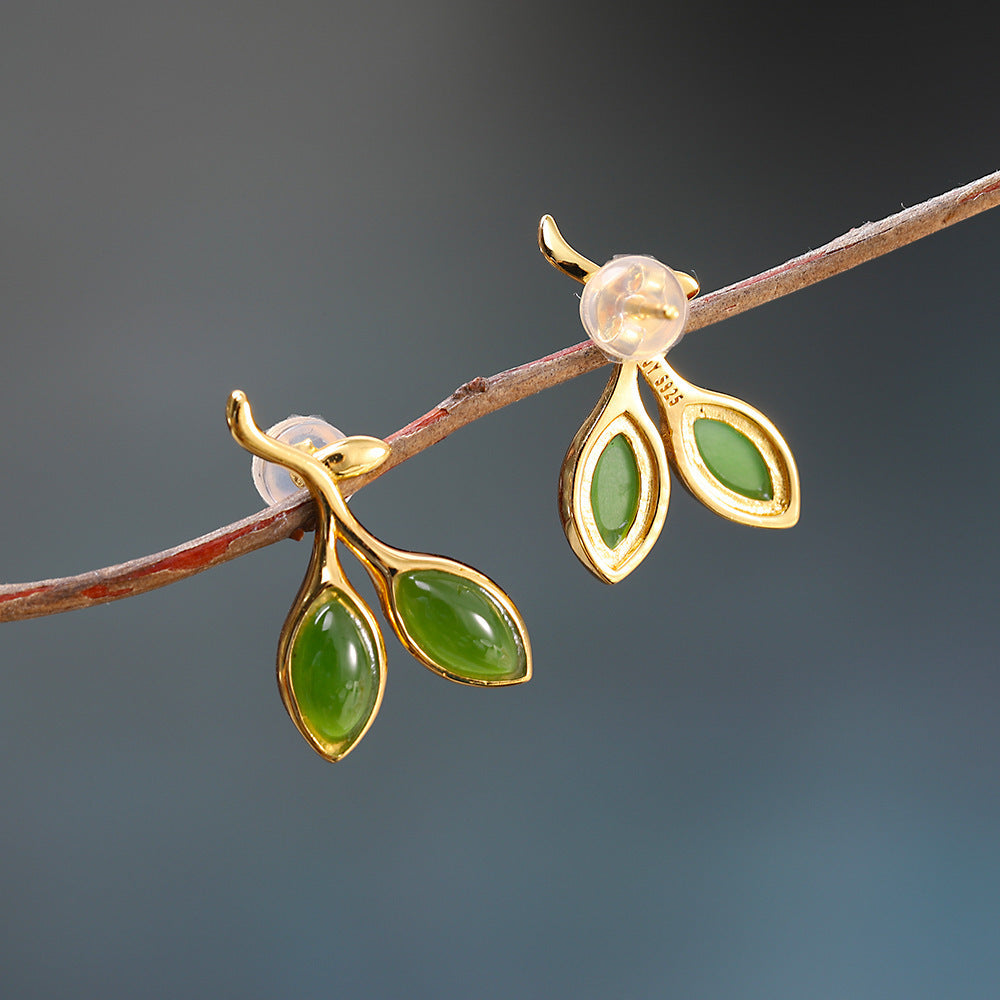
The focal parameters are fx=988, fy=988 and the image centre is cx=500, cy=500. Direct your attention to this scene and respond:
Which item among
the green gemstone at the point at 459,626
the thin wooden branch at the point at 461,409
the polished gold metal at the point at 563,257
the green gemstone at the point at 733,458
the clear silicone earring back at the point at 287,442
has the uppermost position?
the polished gold metal at the point at 563,257

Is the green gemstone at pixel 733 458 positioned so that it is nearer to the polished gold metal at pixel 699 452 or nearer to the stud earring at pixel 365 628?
the polished gold metal at pixel 699 452

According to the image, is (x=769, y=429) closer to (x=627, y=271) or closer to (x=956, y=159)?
(x=627, y=271)

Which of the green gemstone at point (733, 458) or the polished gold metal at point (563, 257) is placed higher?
the polished gold metal at point (563, 257)

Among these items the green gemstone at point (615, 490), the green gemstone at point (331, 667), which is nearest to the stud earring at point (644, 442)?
the green gemstone at point (615, 490)

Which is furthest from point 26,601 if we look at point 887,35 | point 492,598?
point 887,35

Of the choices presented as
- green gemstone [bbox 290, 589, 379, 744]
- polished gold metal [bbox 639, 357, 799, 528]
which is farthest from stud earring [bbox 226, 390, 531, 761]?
polished gold metal [bbox 639, 357, 799, 528]

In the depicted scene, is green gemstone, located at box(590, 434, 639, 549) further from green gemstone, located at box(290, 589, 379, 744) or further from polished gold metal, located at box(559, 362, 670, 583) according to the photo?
green gemstone, located at box(290, 589, 379, 744)

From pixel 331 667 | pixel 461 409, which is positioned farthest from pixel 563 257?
pixel 331 667

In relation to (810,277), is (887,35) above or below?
above
